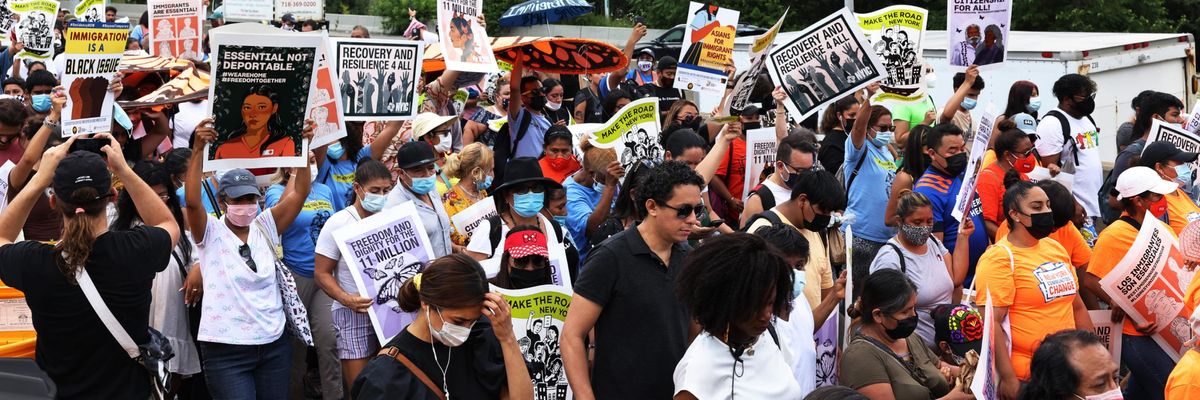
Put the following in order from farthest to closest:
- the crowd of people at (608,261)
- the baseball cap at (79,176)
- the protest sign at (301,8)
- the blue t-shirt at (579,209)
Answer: the protest sign at (301,8) < the blue t-shirt at (579,209) < the baseball cap at (79,176) < the crowd of people at (608,261)

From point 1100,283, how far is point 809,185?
182cm

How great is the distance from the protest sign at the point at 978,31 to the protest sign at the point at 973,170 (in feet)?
6.32

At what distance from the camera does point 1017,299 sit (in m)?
6.79

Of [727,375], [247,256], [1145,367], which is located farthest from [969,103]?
[727,375]

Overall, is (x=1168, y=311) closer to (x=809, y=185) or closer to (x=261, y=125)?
(x=809, y=185)

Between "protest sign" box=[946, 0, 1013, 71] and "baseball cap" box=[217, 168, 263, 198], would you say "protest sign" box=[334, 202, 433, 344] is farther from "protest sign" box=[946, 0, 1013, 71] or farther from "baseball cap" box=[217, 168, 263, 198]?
"protest sign" box=[946, 0, 1013, 71]

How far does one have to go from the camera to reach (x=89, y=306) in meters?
5.73

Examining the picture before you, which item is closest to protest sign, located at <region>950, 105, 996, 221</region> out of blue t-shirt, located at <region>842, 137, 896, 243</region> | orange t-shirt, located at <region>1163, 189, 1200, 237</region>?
blue t-shirt, located at <region>842, 137, 896, 243</region>

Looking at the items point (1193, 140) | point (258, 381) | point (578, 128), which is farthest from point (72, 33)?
point (1193, 140)

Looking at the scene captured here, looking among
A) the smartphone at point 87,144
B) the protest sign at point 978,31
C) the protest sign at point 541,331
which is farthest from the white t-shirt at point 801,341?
the protest sign at point 978,31

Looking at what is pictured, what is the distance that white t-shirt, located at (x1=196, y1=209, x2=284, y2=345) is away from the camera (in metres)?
6.66

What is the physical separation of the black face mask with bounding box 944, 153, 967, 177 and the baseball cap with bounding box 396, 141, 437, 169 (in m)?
3.34

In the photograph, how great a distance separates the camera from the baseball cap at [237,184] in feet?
22.4

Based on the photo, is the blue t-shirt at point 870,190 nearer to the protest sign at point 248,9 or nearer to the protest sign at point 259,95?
the protest sign at point 259,95
